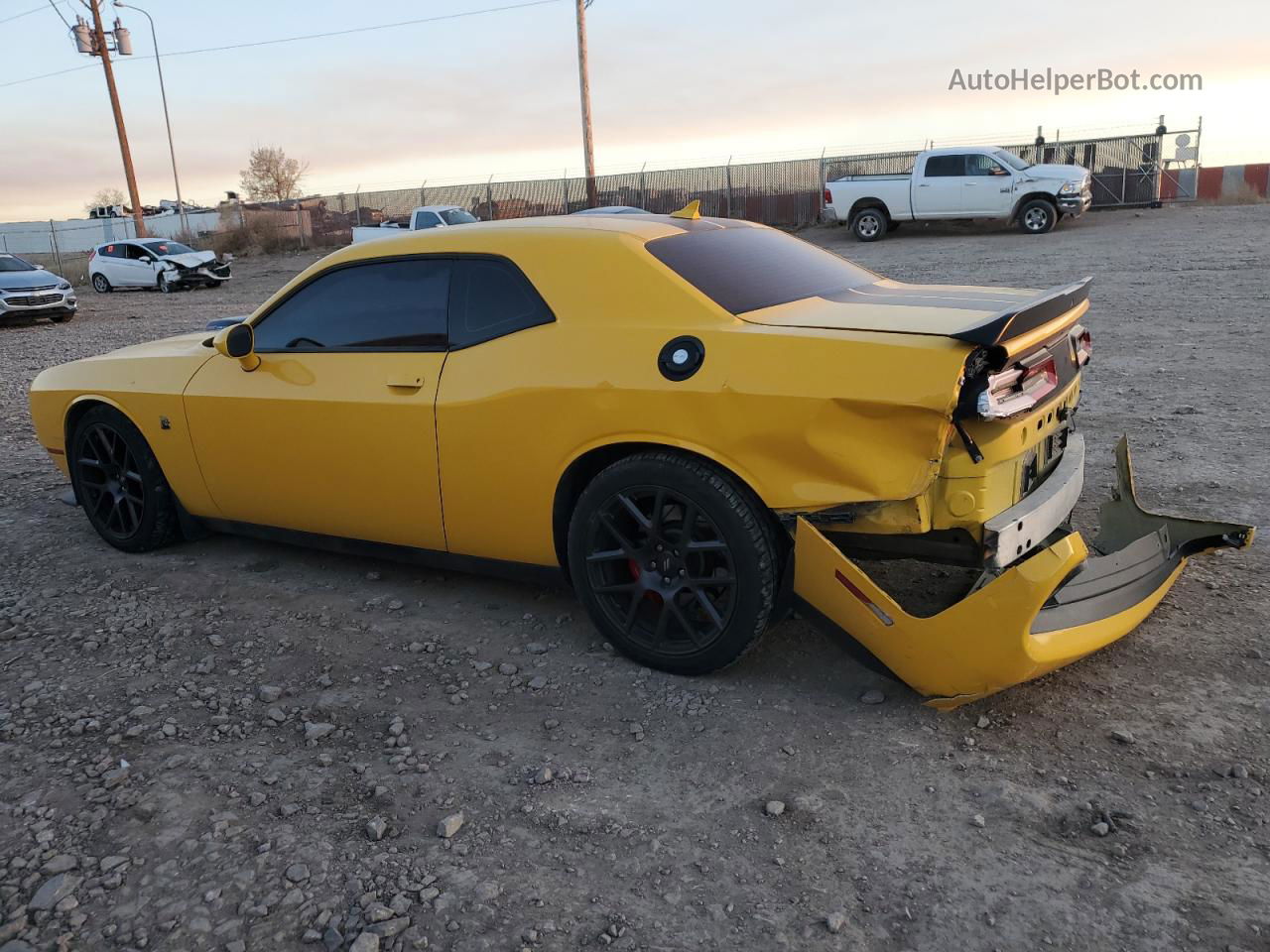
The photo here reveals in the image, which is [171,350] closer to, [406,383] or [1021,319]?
[406,383]

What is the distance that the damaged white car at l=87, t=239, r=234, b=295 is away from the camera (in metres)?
25.9

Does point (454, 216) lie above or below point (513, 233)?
above

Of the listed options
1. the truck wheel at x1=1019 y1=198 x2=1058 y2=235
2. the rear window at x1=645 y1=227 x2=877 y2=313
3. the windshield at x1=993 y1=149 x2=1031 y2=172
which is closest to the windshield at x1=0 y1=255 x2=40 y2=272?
the rear window at x1=645 y1=227 x2=877 y2=313

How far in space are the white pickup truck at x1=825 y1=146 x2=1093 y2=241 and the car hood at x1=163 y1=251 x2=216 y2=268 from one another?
53.7ft

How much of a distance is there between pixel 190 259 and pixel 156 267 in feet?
2.88

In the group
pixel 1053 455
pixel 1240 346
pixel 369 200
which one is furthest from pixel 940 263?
pixel 369 200

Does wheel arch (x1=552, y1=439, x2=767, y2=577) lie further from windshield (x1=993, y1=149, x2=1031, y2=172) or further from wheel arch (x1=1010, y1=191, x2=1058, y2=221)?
windshield (x1=993, y1=149, x2=1031, y2=172)

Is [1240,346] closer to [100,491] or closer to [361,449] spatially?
[361,449]

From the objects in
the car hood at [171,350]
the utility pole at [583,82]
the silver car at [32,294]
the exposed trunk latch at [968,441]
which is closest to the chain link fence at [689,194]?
the utility pole at [583,82]

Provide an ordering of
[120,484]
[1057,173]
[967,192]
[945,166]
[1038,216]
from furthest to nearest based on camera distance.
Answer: [945,166]
[967,192]
[1038,216]
[1057,173]
[120,484]

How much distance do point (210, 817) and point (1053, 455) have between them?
2.97 meters

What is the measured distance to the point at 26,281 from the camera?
60.4 ft

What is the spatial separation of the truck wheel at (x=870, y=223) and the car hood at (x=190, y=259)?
55.6 feet

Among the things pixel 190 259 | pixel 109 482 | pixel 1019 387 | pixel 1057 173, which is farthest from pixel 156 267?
pixel 1019 387
